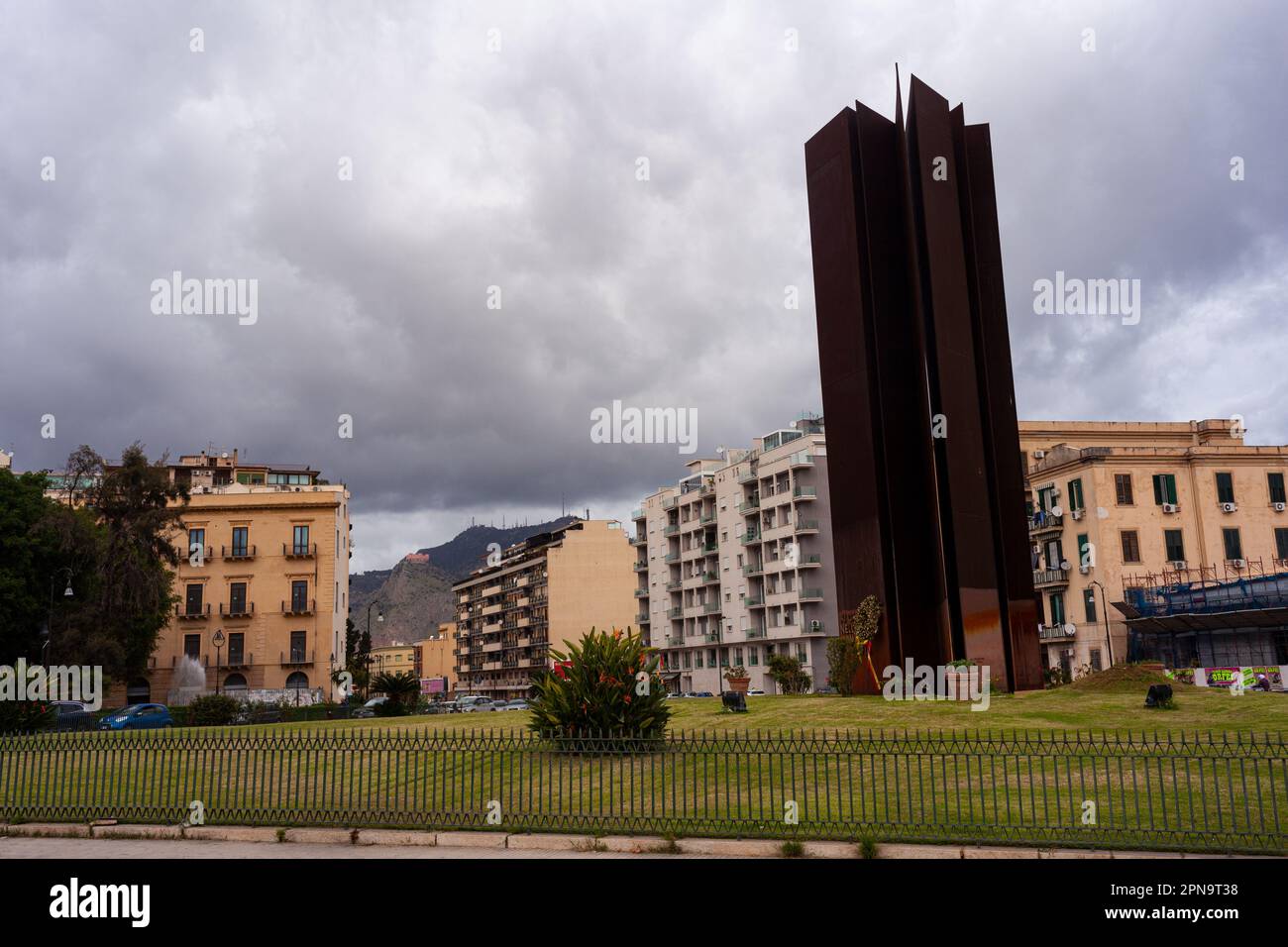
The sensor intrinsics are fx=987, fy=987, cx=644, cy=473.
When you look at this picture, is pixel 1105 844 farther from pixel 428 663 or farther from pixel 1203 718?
pixel 428 663

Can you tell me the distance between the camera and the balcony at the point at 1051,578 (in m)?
58.5

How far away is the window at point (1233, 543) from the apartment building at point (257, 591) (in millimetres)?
56223

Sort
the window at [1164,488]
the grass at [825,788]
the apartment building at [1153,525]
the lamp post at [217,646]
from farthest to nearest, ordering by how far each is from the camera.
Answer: the lamp post at [217,646] < the window at [1164,488] < the apartment building at [1153,525] < the grass at [825,788]

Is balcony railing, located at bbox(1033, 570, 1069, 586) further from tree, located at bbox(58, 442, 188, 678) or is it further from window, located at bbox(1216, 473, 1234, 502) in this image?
tree, located at bbox(58, 442, 188, 678)

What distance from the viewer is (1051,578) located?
59.5m

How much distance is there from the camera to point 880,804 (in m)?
14.3

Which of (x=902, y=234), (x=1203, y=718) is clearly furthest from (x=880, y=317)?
(x=1203, y=718)

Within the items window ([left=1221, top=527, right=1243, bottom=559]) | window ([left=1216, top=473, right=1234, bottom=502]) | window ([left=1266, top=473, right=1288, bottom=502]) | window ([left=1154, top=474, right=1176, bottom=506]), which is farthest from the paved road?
window ([left=1266, top=473, right=1288, bottom=502])

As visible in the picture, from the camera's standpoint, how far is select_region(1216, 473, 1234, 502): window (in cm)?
5669

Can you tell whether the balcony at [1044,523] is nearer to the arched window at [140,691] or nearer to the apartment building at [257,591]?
the apartment building at [257,591]

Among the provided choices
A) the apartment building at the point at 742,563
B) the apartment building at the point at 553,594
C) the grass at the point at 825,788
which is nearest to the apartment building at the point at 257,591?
the apartment building at the point at 742,563

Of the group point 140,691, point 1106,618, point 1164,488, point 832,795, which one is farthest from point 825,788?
point 140,691

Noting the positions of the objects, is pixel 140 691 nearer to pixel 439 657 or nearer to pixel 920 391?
pixel 920 391
